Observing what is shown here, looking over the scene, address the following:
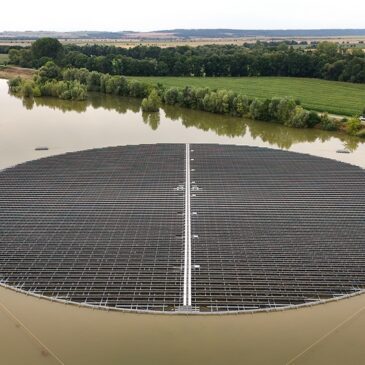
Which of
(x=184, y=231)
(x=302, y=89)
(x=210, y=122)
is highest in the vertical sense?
(x=184, y=231)

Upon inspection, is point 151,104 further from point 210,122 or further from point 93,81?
point 93,81

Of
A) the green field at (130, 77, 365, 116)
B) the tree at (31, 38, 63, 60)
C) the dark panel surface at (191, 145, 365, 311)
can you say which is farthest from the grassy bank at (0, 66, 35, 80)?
the dark panel surface at (191, 145, 365, 311)

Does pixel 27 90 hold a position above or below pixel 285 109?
below

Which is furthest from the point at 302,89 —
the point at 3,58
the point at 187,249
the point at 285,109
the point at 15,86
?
the point at 3,58

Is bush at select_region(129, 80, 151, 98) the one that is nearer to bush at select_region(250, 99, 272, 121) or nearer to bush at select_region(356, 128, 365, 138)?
bush at select_region(250, 99, 272, 121)

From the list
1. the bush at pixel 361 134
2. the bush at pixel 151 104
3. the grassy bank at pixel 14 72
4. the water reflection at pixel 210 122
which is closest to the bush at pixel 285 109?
the water reflection at pixel 210 122

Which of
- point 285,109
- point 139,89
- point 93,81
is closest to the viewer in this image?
point 285,109
